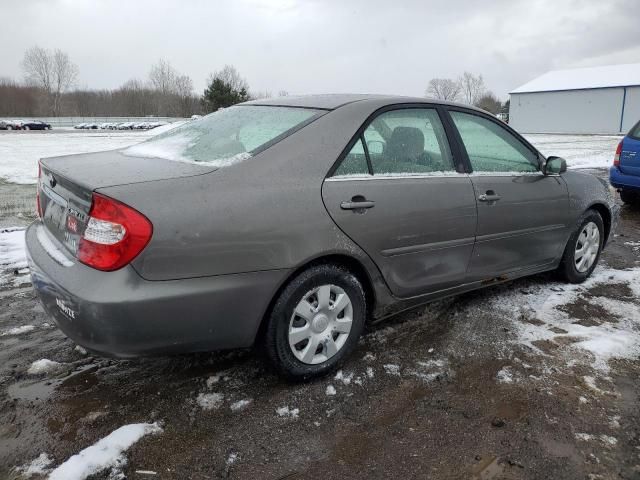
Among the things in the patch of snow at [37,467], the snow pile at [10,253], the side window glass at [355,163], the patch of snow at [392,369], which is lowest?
the patch of snow at [37,467]

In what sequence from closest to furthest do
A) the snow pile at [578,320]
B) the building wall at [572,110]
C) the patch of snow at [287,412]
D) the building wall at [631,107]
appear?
the patch of snow at [287,412] → the snow pile at [578,320] → the building wall at [631,107] → the building wall at [572,110]

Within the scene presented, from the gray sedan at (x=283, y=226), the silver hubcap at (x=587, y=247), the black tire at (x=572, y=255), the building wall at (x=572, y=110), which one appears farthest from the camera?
the building wall at (x=572, y=110)

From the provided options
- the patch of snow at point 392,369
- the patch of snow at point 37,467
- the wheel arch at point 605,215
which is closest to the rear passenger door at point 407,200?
the patch of snow at point 392,369

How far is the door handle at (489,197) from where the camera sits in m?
3.46

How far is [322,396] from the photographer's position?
2.77 meters

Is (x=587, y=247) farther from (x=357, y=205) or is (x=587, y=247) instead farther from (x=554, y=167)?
(x=357, y=205)

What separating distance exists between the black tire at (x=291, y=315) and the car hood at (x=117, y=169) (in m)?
0.74

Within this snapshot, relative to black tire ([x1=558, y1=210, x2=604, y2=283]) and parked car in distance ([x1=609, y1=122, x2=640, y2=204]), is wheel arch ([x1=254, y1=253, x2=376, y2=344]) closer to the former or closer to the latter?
black tire ([x1=558, y1=210, x2=604, y2=283])

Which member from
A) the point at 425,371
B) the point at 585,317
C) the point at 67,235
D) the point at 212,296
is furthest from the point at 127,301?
the point at 585,317

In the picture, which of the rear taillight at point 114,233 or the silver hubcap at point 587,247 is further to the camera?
Answer: the silver hubcap at point 587,247

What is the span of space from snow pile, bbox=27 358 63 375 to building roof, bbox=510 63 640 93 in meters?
51.3

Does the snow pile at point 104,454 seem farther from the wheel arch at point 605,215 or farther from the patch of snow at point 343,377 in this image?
the wheel arch at point 605,215

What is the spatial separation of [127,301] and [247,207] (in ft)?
2.25

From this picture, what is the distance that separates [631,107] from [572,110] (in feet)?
16.8
